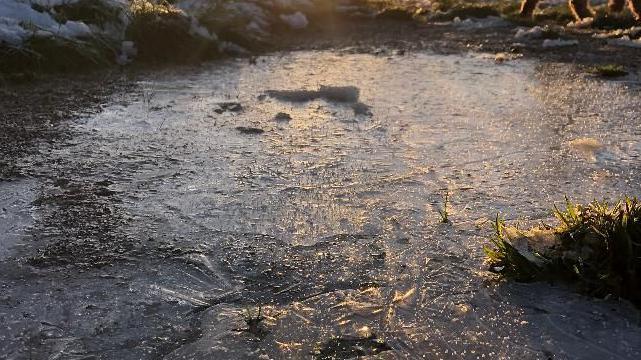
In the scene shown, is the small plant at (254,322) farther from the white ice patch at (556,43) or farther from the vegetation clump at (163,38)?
the white ice patch at (556,43)

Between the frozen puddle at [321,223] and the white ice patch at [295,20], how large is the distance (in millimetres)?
6930

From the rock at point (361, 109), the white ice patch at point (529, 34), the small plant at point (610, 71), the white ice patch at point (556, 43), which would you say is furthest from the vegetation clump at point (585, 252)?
the white ice patch at point (529, 34)

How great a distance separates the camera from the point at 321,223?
130 inches

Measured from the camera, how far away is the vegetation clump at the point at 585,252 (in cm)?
246

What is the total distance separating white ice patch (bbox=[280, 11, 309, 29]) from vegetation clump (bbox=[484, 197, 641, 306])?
34.9ft

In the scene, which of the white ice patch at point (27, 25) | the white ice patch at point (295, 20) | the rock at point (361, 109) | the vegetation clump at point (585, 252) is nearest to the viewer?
the vegetation clump at point (585, 252)

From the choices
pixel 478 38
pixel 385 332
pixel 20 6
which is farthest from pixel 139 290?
pixel 478 38

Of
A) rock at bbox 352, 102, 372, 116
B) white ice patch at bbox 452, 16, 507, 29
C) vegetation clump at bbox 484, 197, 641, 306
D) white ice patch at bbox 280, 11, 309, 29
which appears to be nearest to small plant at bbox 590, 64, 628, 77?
rock at bbox 352, 102, 372, 116

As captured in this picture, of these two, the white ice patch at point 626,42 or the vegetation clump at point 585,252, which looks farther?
the white ice patch at point 626,42

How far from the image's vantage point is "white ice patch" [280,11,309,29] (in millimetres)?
12762

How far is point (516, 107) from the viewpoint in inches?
227

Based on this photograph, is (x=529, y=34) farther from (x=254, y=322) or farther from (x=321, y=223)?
(x=254, y=322)

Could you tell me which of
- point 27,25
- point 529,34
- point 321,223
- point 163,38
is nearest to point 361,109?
point 321,223

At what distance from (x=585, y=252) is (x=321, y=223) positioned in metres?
1.35
